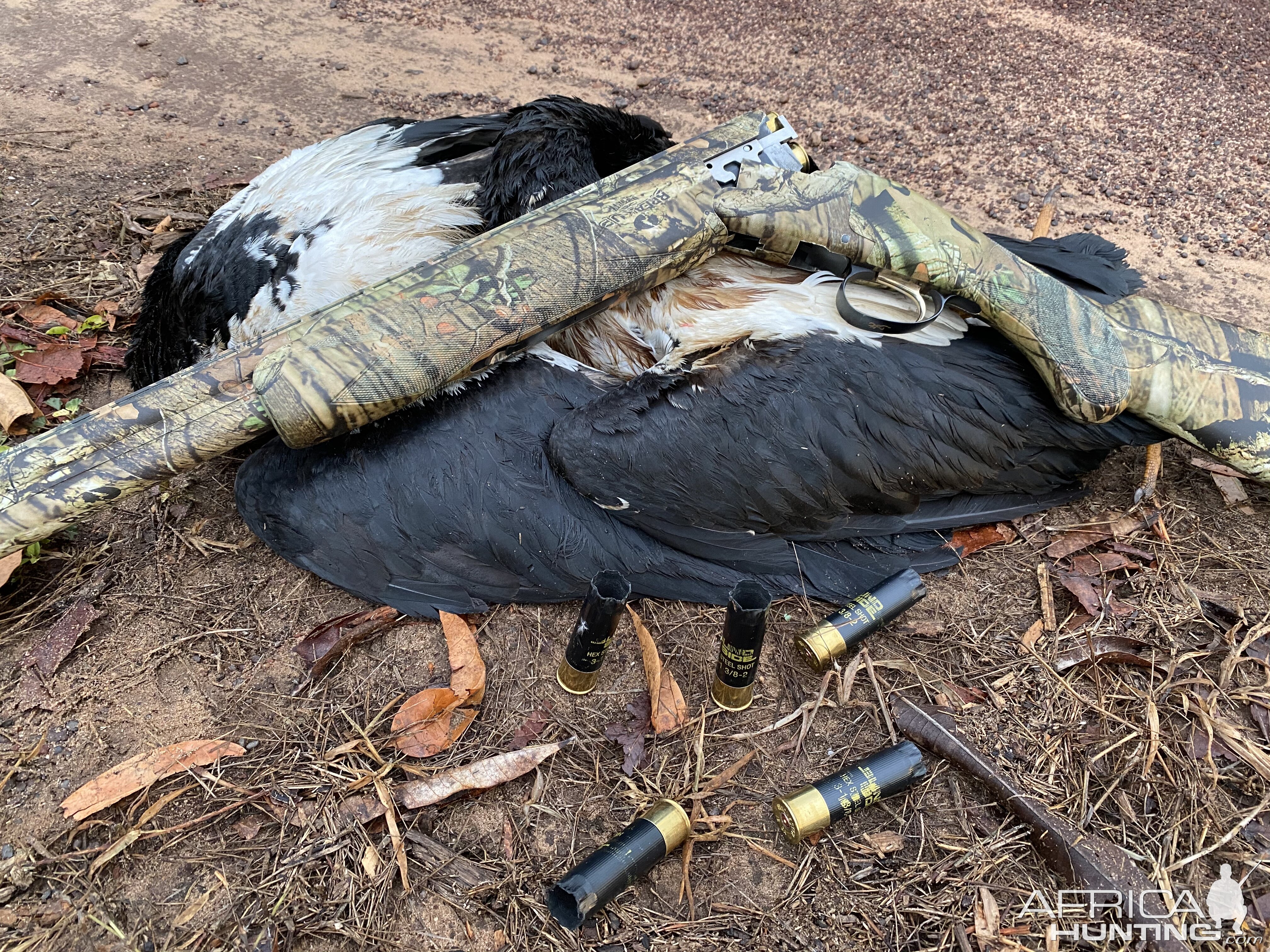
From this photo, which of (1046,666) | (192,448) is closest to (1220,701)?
(1046,666)

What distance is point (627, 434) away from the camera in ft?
8.46

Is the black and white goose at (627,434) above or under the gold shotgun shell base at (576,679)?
above

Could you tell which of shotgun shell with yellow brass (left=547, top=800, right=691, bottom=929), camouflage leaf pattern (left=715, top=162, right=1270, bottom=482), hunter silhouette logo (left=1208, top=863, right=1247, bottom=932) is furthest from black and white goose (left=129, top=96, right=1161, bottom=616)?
hunter silhouette logo (left=1208, top=863, right=1247, bottom=932)

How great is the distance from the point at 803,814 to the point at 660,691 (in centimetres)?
56

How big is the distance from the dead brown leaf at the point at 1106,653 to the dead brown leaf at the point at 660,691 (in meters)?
1.21

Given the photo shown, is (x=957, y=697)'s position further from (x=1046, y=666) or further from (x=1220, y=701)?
(x=1220, y=701)

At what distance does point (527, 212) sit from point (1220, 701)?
2667mm

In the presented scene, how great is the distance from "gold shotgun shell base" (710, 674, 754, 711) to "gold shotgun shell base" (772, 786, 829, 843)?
34cm

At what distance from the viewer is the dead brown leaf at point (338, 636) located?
261 cm

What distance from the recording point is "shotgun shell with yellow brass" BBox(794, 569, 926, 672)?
8.50ft

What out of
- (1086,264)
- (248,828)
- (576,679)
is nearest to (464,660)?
(576,679)

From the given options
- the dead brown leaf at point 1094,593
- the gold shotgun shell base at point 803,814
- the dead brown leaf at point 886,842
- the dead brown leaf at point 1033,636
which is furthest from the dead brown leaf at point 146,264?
the dead brown leaf at point 1094,593

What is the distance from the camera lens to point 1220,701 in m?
2.57

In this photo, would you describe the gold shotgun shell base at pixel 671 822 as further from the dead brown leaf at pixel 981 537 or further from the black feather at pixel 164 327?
the black feather at pixel 164 327
